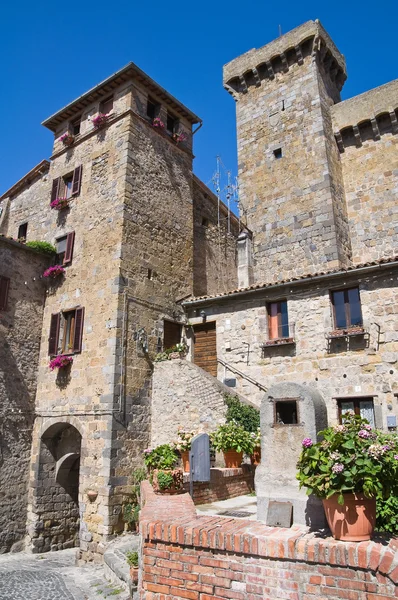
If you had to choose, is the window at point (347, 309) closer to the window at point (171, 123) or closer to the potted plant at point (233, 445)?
the potted plant at point (233, 445)

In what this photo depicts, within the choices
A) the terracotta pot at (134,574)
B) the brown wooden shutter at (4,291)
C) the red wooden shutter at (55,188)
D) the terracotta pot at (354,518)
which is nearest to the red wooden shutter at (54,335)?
the brown wooden shutter at (4,291)

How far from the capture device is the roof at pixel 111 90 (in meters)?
16.6

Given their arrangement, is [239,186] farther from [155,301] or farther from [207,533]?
[207,533]

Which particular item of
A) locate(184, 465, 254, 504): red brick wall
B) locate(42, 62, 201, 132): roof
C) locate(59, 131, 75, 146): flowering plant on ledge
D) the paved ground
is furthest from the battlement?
the paved ground

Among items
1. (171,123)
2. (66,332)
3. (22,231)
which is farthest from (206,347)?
(22,231)

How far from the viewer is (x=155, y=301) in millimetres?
15539

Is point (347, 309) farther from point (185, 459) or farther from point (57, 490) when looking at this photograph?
point (57, 490)

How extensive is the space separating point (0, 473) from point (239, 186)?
605 inches

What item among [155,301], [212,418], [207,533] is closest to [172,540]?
[207,533]

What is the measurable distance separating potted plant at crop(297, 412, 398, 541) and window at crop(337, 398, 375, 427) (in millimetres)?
8085

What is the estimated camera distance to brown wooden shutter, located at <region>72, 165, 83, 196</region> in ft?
55.9

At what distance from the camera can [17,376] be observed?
15.0m

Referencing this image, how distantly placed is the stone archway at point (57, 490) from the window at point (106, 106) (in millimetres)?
11705

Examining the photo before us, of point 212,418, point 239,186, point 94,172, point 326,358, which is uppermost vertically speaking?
point 239,186
